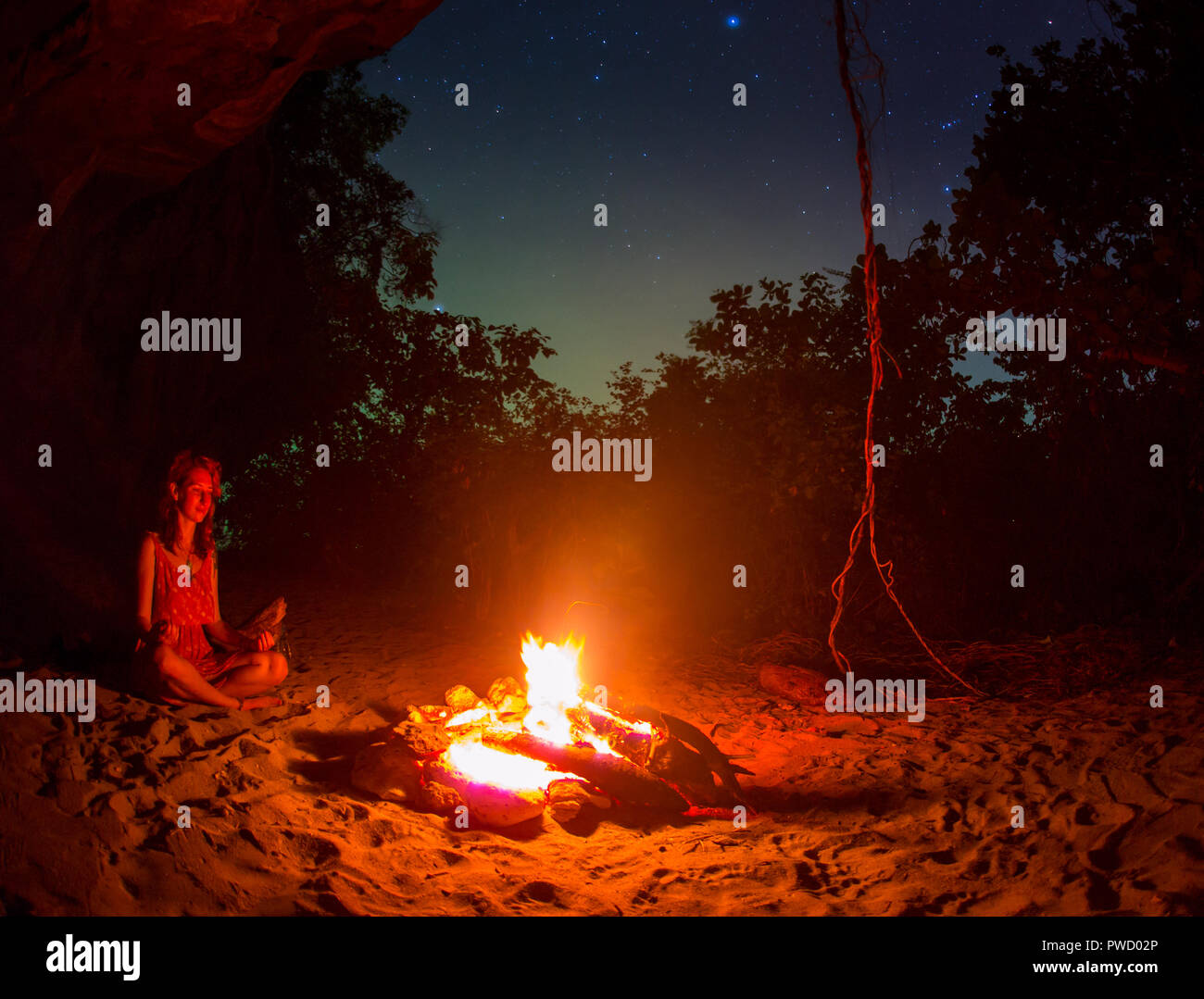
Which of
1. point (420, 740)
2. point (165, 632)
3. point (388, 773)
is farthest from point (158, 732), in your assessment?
point (420, 740)

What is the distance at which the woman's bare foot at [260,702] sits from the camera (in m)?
5.44

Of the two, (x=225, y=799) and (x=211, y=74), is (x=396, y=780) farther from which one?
(x=211, y=74)

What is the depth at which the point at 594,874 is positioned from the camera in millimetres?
3760

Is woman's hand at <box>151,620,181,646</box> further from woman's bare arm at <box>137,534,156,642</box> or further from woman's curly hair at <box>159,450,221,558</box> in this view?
woman's curly hair at <box>159,450,221,558</box>

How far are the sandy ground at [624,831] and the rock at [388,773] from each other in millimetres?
79

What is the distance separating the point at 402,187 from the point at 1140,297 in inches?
387

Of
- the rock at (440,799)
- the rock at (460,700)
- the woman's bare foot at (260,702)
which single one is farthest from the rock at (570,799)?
the woman's bare foot at (260,702)

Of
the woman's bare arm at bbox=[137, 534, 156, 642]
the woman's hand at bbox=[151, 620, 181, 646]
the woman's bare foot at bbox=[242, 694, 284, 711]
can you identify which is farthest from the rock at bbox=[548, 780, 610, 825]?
the woman's bare arm at bbox=[137, 534, 156, 642]

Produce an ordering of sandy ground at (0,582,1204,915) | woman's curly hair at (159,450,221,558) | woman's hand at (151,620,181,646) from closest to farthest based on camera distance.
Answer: sandy ground at (0,582,1204,915) → woman's hand at (151,620,181,646) → woman's curly hair at (159,450,221,558)

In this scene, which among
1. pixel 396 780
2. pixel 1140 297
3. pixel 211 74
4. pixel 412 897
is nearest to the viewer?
pixel 412 897

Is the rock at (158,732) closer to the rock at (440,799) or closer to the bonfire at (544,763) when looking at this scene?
the bonfire at (544,763)

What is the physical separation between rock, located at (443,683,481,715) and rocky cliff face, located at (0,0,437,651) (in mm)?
3407

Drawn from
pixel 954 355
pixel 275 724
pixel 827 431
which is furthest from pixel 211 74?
pixel 954 355

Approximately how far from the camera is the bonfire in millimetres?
4422
